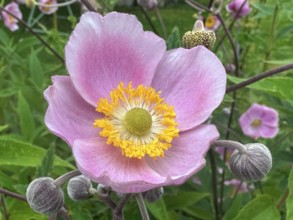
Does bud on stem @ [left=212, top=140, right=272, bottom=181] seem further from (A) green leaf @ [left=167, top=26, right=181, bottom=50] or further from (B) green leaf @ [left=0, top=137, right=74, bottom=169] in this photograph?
(B) green leaf @ [left=0, top=137, right=74, bottom=169]

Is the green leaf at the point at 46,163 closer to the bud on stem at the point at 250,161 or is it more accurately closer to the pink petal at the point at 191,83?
the pink petal at the point at 191,83

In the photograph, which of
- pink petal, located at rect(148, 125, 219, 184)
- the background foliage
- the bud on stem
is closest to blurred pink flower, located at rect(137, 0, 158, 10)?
the background foliage

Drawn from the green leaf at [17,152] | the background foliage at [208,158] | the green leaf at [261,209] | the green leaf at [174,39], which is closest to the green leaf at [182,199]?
the background foliage at [208,158]

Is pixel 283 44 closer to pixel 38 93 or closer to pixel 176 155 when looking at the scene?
pixel 38 93

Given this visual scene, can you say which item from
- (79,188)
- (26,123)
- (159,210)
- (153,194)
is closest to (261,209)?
(159,210)

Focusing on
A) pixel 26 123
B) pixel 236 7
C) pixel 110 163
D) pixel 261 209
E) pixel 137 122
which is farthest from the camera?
pixel 236 7

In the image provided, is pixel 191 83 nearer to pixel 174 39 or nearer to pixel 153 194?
pixel 174 39
